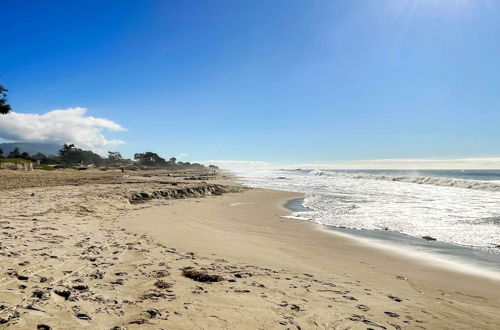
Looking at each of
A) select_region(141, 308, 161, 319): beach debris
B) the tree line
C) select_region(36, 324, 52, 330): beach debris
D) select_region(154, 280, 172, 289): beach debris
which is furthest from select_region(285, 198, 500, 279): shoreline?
the tree line

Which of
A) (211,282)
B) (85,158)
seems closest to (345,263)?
(211,282)

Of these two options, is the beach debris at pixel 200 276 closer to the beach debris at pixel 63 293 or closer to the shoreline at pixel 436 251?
the beach debris at pixel 63 293

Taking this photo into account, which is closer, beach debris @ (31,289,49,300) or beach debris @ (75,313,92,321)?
beach debris @ (75,313,92,321)

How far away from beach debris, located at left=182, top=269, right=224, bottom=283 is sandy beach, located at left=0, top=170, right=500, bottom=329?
0.07ft

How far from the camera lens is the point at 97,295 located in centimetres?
432

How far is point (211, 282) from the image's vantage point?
209 inches

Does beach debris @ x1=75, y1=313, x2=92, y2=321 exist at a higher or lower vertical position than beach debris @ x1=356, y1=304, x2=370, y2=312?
higher

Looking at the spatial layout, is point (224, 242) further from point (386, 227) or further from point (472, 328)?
point (386, 227)

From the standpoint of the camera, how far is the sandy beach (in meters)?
3.95

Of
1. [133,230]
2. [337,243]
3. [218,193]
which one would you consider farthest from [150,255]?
[218,193]

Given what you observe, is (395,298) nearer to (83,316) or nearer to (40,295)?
(83,316)

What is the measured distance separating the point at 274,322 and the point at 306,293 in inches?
52.5

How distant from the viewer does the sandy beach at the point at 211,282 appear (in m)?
3.95

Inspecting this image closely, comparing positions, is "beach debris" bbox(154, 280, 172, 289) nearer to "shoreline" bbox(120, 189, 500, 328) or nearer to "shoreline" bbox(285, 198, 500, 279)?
"shoreline" bbox(120, 189, 500, 328)
